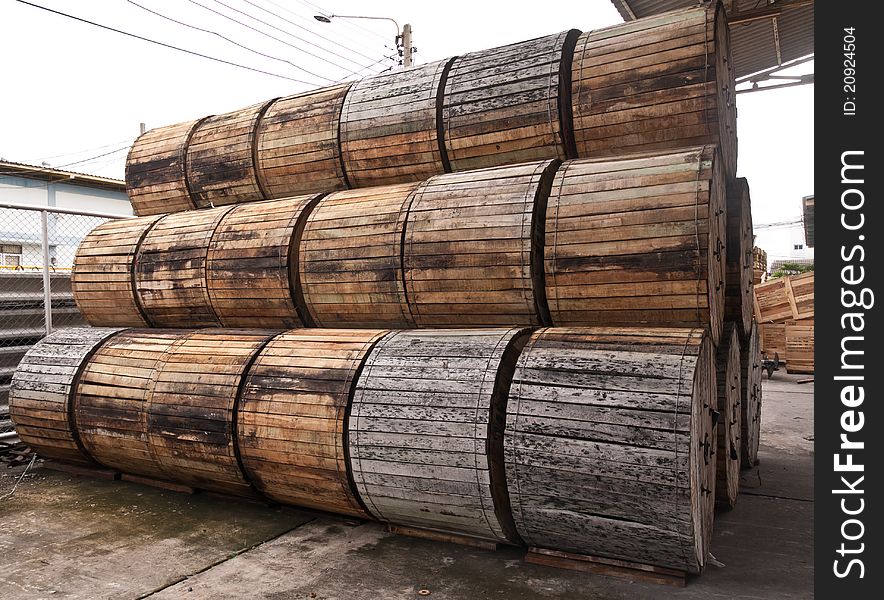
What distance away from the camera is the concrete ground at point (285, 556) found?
3.69 metres

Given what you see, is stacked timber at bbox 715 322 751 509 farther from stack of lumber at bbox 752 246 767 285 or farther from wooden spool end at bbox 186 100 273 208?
stack of lumber at bbox 752 246 767 285

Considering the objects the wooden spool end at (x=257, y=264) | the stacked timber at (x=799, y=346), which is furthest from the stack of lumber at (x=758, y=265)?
the wooden spool end at (x=257, y=264)

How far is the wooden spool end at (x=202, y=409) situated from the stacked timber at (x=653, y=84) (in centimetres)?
308

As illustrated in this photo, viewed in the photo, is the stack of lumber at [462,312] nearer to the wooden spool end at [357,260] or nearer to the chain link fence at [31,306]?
the wooden spool end at [357,260]

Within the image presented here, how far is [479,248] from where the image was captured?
4.48 metres

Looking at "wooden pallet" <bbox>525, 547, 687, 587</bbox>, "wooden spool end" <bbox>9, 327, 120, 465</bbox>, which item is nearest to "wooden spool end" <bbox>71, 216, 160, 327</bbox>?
"wooden spool end" <bbox>9, 327, 120, 465</bbox>

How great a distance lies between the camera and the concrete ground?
12.1 feet

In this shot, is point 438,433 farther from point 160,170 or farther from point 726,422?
point 160,170

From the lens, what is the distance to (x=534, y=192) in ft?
14.5

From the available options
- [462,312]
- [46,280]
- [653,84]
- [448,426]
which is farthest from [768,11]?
[46,280]

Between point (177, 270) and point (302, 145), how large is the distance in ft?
5.29

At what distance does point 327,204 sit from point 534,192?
1.88 metres

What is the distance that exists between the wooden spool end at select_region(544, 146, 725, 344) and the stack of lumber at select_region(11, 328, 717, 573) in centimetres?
20
